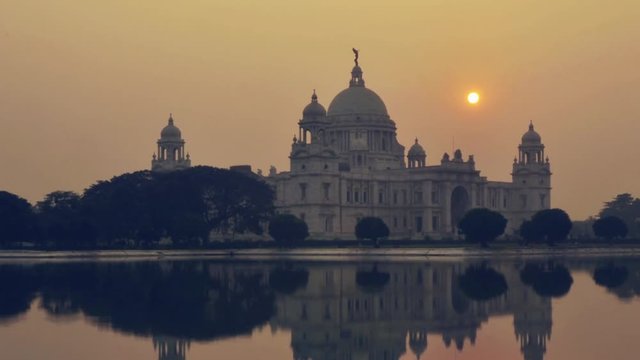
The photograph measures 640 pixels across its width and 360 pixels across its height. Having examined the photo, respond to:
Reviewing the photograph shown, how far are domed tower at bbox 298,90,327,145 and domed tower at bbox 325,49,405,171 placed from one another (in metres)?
7.94

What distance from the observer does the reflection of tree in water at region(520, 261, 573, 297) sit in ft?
169

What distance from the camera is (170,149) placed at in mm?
137125

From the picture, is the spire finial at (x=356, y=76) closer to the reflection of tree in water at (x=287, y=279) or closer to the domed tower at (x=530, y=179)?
the domed tower at (x=530, y=179)

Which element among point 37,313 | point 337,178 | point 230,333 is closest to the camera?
point 230,333

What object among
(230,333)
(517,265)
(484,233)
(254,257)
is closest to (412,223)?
(484,233)

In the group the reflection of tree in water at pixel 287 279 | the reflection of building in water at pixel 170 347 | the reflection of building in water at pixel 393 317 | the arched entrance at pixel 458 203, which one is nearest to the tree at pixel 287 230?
the reflection of tree in water at pixel 287 279

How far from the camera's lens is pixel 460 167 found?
13375 cm

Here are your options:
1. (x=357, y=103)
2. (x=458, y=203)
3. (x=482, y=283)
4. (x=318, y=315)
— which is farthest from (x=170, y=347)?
(x=357, y=103)

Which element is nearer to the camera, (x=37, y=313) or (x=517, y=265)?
(x=37, y=313)

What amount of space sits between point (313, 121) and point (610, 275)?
215 feet

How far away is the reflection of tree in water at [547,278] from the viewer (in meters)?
51.4

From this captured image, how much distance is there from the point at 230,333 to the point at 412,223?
96599 mm

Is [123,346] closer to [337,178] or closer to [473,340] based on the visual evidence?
[473,340]

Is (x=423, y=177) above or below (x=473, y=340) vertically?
above
